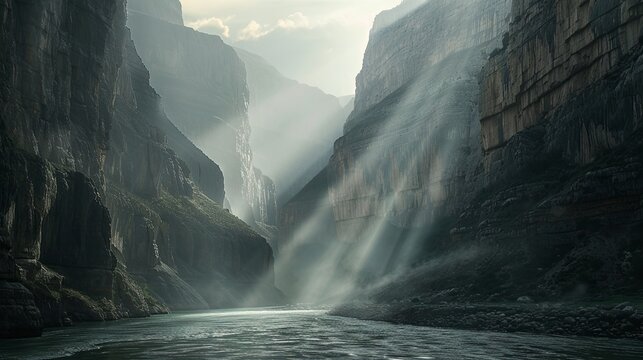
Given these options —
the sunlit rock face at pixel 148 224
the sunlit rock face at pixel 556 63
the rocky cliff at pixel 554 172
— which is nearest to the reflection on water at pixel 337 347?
the rocky cliff at pixel 554 172

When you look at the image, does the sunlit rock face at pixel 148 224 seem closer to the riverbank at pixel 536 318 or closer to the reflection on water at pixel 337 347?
the riverbank at pixel 536 318

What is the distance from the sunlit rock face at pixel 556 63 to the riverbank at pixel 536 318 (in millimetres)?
23314

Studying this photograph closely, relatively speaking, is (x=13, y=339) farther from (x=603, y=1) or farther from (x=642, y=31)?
(x=603, y=1)

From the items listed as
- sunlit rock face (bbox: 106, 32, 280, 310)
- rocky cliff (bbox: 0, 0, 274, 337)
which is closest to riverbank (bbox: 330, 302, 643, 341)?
rocky cliff (bbox: 0, 0, 274, 337)

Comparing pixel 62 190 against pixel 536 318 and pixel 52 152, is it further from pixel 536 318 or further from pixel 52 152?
pixel 536 318

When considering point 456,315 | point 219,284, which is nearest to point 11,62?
point 456,315

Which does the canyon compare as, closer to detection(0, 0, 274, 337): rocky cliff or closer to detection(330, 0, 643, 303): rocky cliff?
detection(330, 0, 643, 303): rocky cliff

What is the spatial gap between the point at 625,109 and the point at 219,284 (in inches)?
5965

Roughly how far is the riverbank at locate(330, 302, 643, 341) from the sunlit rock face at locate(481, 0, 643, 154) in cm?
2331

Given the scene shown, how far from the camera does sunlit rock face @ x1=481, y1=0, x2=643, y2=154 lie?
7206 cm

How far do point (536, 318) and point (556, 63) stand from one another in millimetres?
48691

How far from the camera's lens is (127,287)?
111688 mm

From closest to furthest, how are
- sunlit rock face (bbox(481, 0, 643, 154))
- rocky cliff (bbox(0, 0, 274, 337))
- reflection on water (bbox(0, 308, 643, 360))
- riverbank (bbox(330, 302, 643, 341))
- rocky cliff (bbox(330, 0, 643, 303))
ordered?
1. reflection on water (bbox(0, 308, 643, 360))
2. riverbank (bbox(330, 302, 643, 341))
3. rocky cliff (bbox(330, 0, 643, 303))
4. rocky cliff (bbox(0, 0, 274, 337))
5. sunlit rock face (bbox(481, 0, 643, 154))

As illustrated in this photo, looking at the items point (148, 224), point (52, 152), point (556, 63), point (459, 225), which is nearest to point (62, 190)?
point (52, 152)
